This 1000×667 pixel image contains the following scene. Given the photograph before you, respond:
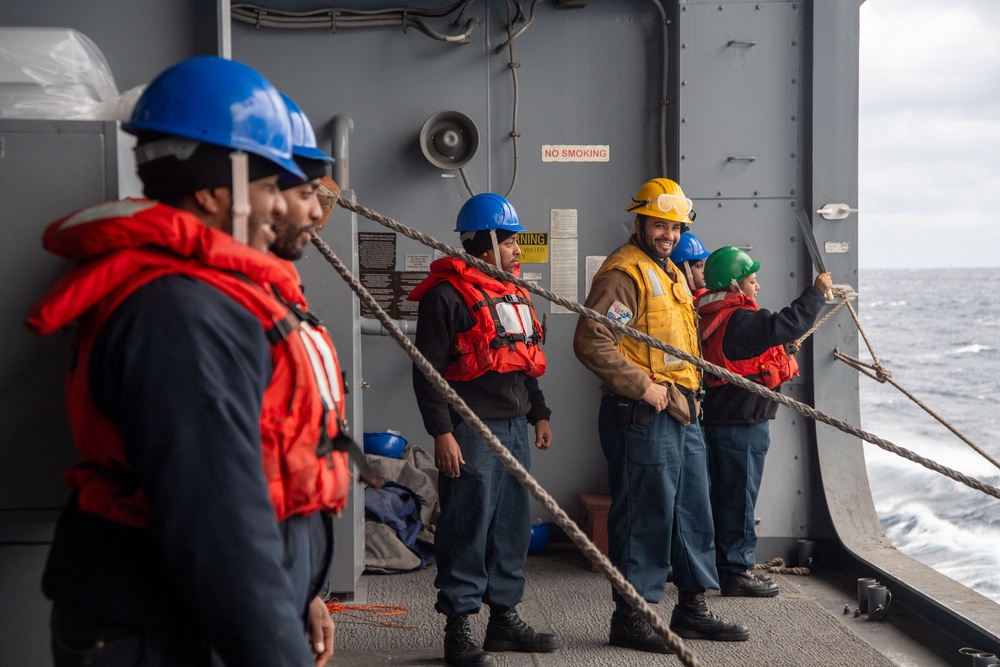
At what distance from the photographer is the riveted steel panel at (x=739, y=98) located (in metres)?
5.79

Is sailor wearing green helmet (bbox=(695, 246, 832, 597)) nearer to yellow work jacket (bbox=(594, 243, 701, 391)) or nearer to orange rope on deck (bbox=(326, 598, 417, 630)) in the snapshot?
yellow work jacket (bbox=(594, 243, 701, 391))

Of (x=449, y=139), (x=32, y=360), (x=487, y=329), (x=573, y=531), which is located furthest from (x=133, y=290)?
(x=449, y=139)

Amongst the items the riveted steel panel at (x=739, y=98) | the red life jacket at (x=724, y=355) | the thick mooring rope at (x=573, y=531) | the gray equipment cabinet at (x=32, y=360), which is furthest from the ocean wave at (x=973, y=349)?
the gray equipment cabinet at (x=32, y=360)

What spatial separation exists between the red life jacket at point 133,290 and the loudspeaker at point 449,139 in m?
4.63

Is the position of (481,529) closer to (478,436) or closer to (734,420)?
(478,436)

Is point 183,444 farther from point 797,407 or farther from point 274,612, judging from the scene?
point 797,407

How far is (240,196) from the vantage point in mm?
1442

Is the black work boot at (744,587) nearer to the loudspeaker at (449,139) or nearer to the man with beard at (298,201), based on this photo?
the loudspeaker at (449,139)

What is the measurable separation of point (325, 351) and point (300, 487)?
0.26m

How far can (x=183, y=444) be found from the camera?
3.94 feet

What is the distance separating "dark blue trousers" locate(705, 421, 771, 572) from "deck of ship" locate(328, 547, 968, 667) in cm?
25

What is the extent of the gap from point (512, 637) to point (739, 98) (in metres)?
3.61

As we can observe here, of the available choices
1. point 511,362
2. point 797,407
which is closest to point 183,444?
point 797,407

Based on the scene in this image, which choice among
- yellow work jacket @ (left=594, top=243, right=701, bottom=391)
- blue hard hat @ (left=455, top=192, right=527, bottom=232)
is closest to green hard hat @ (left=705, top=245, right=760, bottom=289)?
yellow work jacket @ (left=594, top=243, right=701, bottom=391)
